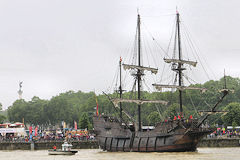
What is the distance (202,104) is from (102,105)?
34.0 m

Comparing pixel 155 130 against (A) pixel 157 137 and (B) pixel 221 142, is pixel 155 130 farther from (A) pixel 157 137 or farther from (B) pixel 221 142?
(B) pixel 221 142

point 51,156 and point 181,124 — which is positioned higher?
point 181,124

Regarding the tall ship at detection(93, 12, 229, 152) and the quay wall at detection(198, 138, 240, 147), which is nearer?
the tall ship at detection(93, 12, 229, 152)

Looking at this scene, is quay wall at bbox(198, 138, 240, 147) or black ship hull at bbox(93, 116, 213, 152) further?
quay wall at bbox(198, 138, 240, 147)

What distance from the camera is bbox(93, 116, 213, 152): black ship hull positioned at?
57.0 metres

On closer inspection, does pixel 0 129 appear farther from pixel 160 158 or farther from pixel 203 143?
pixel 160 158

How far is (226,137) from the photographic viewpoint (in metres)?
72.4

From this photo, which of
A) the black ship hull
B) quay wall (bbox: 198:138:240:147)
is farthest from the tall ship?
quay wall (bbox: 198:138:240:147)

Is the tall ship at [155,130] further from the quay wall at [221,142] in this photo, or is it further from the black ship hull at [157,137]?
the quay wall at [221,142]

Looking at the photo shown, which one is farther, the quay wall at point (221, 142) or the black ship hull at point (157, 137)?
the quay wall at point (221, 142)

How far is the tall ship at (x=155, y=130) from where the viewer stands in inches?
2249

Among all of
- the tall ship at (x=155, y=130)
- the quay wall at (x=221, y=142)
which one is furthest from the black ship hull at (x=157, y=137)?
the quay wall at (x=221, y=142)

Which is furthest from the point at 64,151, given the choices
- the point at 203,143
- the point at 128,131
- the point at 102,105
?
the point at 102,105

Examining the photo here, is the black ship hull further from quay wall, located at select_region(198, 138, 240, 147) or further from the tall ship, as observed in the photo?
quay wall, located at select_region(198, 138, 240, 147)
